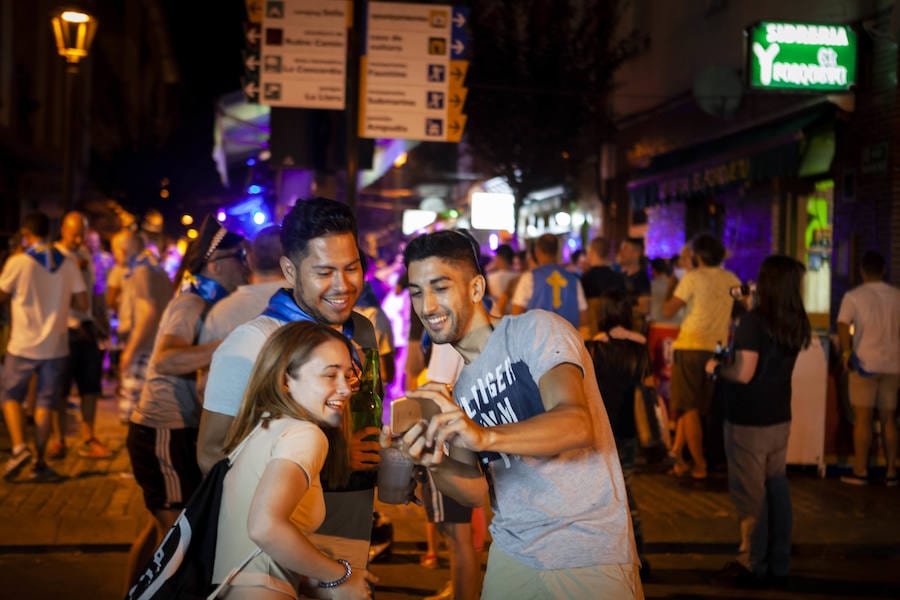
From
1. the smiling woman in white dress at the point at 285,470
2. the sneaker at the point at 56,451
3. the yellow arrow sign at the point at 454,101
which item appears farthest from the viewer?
the sneaker at the point at 56,451

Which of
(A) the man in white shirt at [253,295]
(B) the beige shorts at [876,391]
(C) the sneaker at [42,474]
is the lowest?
(C) the sneaker at [42,474]

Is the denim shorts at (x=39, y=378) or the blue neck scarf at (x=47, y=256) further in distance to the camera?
the blue neck scarf at (x=47, y=256)

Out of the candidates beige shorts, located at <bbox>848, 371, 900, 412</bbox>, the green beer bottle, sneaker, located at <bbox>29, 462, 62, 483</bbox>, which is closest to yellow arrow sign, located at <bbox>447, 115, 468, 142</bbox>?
beige shorts, located at <bbox>848, 371, 900, 412</bbox>

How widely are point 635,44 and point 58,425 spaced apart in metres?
16.3

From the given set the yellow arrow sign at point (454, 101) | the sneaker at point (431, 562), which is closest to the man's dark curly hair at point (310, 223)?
the sneaker at point (431, 562)

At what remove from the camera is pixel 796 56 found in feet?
44.3

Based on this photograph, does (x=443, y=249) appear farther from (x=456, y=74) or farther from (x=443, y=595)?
(x=456, y=74)

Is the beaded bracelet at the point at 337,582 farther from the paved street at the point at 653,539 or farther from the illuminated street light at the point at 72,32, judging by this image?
the illuminated street light at the point at 72,32

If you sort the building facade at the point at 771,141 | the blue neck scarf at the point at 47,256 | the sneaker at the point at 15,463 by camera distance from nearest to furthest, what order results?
1. the sneaker at the point at 15,463
2. the blue neck scarf at the point at 47,256
3. the building facade at the point at 771,141

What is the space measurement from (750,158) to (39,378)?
1049 centimetres

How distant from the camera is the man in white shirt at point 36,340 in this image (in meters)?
9.35

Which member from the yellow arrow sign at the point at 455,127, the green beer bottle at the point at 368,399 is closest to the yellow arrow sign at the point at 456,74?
the yellow arrow sign at the point at 455,127

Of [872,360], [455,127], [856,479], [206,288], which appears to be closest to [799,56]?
[872,360]

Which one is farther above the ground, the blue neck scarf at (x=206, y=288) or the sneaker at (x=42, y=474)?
the blue neck scarf at (x=206, y=288)
